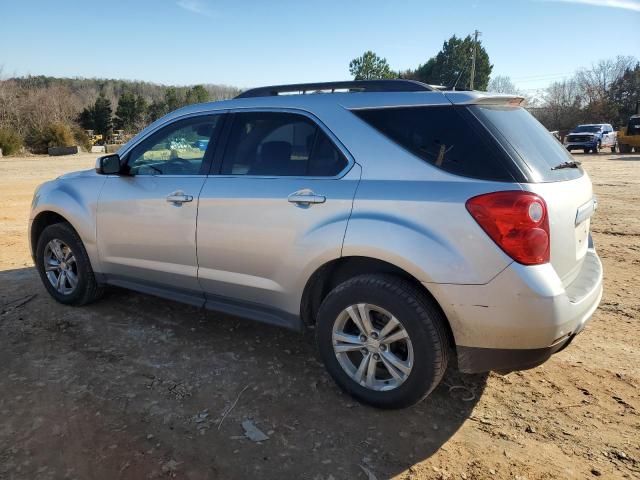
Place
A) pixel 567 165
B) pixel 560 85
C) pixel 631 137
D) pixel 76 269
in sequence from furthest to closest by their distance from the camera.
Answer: pixel 560 85
pixel 631 137
pixel 76 269
pixel 567 165

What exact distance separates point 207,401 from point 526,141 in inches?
95.7

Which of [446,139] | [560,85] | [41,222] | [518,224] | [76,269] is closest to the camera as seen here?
[518,224]

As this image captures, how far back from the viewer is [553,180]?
105 inches

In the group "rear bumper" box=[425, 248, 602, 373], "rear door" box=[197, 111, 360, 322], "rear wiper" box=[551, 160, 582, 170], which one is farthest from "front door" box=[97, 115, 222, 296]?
"rear wiper" box=[551, 160, 582, 170]

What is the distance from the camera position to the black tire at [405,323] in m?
2.65

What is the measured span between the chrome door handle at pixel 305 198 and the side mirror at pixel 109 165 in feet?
5.84

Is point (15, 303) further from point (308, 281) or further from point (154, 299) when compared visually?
point (308, 281)

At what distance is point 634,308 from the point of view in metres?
4.44

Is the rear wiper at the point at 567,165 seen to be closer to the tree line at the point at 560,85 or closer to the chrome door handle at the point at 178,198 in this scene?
the chrome door handle at the point at 178,198

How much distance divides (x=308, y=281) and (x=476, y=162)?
1.23 meters

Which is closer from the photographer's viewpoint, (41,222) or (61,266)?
(61,266)

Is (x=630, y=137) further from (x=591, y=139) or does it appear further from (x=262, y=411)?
(x=262, y=411)

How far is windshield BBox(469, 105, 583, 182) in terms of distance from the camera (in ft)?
8.51

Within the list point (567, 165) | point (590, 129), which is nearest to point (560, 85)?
point (590, 129)
